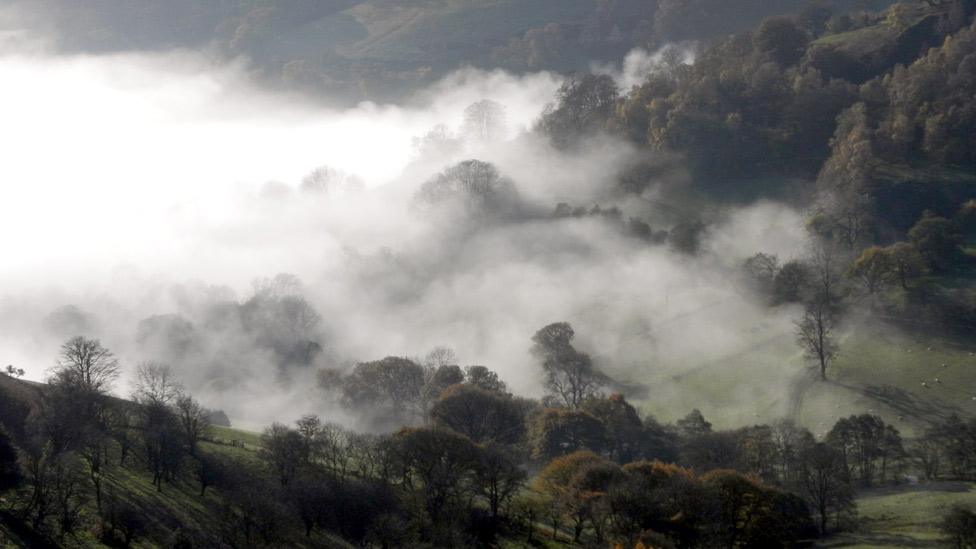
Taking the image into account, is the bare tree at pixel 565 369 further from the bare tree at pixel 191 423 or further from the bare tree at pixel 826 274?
the bare tree at pixel 191 423

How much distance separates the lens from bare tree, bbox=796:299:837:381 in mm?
101875

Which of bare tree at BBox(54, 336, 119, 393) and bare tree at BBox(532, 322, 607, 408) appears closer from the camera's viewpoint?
bare tree at BBox(54, 336, 119, 393)

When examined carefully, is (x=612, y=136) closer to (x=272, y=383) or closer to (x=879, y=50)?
(x=879, y=50)

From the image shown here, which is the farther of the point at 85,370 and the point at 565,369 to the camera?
the point at 565,369

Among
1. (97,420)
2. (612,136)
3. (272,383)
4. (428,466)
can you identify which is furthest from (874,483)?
(612,136)

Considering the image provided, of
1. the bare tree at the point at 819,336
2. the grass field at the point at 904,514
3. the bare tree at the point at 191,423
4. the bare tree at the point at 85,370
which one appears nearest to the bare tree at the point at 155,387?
the bare tree at the point at 85,370

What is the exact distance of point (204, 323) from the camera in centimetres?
13538

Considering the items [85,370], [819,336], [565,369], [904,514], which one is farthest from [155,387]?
[819,336]

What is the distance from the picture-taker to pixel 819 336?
103 m

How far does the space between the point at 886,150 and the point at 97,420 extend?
13510cm

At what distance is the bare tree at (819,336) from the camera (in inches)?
4011

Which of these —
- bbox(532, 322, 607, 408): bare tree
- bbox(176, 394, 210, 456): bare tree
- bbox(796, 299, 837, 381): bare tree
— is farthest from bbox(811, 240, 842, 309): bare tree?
bbox(176, 394, 210, 456): bare tree

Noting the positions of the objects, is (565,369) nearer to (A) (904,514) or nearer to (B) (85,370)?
(A) (904,514)

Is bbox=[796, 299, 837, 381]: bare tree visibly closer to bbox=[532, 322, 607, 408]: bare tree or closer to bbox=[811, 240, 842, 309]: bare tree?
bbox=[811, 240, 842, 309]: bare tree
